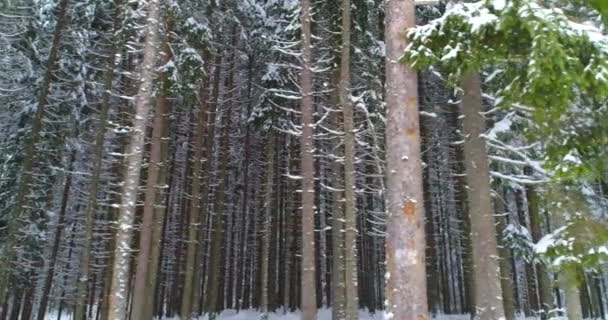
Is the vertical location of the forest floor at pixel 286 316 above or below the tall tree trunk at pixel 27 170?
below

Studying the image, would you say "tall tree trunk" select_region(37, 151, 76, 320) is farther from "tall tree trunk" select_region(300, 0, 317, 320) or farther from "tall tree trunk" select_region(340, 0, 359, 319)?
"tall tree trunk" select_region(340, 0, 359, 319)

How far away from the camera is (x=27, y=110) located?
57.3ft

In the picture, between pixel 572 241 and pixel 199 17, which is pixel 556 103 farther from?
pixel 199 17

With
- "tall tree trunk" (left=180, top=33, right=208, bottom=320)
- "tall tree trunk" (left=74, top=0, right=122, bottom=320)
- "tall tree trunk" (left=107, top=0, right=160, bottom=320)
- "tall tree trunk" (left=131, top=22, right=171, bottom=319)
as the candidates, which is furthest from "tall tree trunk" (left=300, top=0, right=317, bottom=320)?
"tall tree trunk" (left=74, top=0, right=122, bottom=320)

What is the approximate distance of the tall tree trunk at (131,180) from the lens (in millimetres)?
9938

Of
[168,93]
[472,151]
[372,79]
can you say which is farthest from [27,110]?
[472,151]

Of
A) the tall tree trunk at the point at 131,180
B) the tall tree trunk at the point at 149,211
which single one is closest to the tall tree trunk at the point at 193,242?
the tall tree trunk at the point at 149,211

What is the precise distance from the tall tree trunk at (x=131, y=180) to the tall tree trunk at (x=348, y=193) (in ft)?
15.0

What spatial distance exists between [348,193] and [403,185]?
20.8 feet

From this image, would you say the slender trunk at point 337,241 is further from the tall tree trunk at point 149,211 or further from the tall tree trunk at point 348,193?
the tall tree trunk at point 149,211

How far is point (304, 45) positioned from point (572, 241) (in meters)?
8.25

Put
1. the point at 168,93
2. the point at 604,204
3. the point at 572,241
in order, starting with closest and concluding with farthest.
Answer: the point at 572,241 → the point at 604,204 → the point at 168,93

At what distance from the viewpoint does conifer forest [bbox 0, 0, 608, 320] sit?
18.0ft

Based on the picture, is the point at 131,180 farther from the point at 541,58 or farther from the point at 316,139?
the point at 541,58
